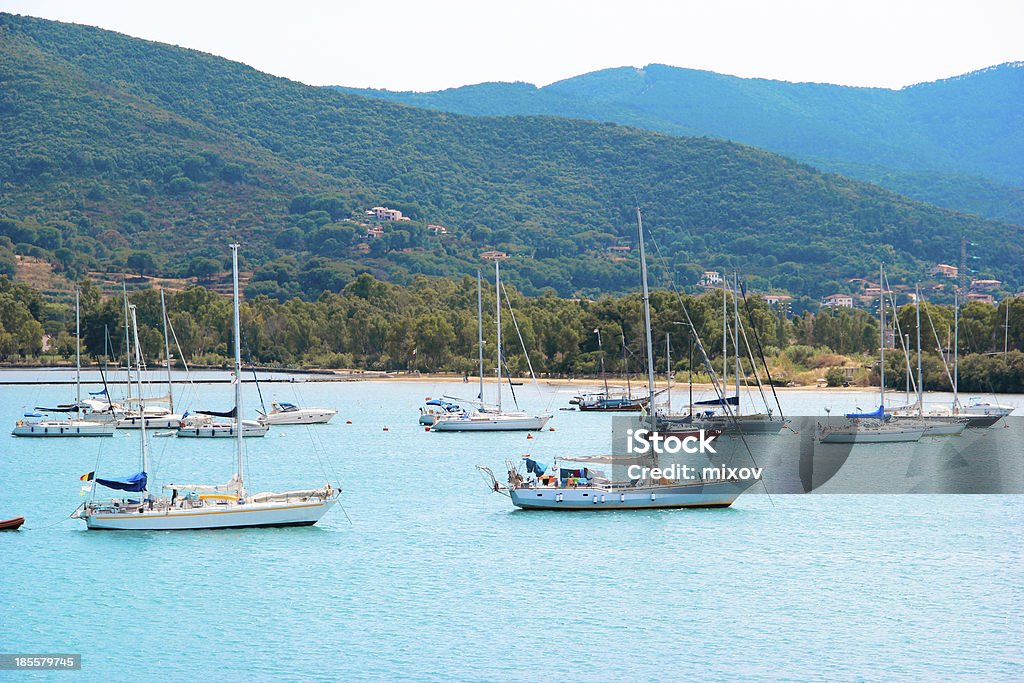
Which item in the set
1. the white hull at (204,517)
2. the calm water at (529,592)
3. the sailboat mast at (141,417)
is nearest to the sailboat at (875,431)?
the calm water at (529,592)

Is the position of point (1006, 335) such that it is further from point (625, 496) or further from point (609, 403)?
point (625, 496)

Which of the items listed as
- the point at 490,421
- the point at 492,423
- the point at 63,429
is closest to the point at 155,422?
the point at 63,429

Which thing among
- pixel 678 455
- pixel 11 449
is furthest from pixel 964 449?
pixel 11 449

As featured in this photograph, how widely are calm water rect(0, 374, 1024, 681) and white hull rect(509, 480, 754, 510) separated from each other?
45 centimetres

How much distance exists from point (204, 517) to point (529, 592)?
32.2 feet

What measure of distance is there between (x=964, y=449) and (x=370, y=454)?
2935 centimetres

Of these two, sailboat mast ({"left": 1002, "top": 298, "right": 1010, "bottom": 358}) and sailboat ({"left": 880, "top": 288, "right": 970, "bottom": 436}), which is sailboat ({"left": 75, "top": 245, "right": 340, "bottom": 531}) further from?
sailboat mast ({"left": 1002, "top": 298, "right": 1010, "bottom": 358})

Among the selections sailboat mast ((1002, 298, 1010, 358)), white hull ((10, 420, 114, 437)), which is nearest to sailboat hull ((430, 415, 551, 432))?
white hull ((10, 420, 114, 437))

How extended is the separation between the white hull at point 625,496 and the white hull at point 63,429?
37015 millimetres

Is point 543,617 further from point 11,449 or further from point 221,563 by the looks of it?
point 11,449

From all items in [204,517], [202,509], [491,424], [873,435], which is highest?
[491,424]

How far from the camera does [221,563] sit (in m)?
37.3

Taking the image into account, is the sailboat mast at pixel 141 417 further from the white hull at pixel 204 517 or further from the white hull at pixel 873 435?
the white hull at pixel 873 435

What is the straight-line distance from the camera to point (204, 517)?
3900 centimetres
